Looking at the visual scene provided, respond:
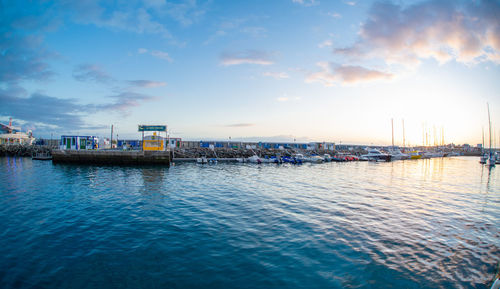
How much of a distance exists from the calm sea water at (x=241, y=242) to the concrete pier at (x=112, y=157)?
1012 inches

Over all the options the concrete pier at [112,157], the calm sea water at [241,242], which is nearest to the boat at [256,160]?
the concrete pier at [112,157]

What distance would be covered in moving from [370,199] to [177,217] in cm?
1681

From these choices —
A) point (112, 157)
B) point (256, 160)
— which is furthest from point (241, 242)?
point (256, 160)

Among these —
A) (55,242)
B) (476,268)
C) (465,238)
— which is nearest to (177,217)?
(55,242)

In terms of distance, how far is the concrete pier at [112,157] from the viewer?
44.5 m

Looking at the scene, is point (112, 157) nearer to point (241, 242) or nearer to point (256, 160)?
point (256, 160)

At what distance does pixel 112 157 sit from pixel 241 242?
44.2 meters

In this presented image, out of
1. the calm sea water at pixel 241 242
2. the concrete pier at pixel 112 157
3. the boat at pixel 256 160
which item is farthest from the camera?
the boat at pixel 256 160

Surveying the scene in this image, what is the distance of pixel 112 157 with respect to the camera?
146 feet

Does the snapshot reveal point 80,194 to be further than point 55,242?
Yes

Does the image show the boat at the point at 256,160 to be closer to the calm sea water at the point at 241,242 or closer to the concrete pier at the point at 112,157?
the concrete pier at the point at 112,157

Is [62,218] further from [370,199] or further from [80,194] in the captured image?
[370,199]

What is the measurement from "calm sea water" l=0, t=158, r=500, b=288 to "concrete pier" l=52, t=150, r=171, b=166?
1012 inches

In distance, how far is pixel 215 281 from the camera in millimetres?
7340
